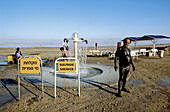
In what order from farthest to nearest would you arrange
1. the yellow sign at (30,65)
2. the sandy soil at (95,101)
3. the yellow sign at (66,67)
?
1. the yellow sign at (66,67)
2. the yellow sign at (30,65)
3. the sandy soil at (95,101)

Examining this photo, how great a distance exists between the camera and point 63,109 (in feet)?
12.1

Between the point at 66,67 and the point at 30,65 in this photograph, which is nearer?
the point at 30,65

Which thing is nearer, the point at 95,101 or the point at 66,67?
the point at 95,101

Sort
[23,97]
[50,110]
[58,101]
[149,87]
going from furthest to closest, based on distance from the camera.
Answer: [149,87] < [23,97] < [58,101] < [50,110]

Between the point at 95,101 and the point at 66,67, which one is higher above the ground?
the point at 66,67

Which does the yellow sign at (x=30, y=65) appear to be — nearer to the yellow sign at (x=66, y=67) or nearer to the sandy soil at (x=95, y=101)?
the yellow sign at (x=66, y=67)

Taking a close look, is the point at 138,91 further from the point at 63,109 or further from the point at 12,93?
the point at 12,93

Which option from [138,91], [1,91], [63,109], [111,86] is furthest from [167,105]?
[1,91]

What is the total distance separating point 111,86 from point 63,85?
7.06 ft

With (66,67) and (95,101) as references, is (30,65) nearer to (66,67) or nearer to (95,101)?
(66,67)

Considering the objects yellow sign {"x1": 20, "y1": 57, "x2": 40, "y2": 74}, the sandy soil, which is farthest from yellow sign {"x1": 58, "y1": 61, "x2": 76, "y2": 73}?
the sandy soil

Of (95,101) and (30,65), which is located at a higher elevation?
(30,65)

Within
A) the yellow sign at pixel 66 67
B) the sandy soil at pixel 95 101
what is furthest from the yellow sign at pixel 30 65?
the sandy soil at pixel 95 101

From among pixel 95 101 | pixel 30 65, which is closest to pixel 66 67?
pixel 30 65
